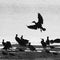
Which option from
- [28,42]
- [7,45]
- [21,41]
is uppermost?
[21,41]

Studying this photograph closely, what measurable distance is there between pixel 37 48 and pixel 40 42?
2.59ft

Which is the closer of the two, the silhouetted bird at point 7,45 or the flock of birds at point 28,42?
the flock of birds at point 28,42

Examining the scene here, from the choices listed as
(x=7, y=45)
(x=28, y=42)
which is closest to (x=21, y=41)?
(x=28, y=42)

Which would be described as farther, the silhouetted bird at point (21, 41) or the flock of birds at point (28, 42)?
the silhouetted bird at point (21, 41)

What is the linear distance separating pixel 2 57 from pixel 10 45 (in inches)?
79.3

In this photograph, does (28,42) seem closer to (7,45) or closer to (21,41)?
(21,41)

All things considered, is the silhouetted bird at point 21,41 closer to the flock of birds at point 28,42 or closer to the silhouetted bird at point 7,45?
the flock of birds at point 28,42

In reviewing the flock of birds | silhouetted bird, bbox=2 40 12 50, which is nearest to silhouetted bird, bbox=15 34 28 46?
the flock of birds

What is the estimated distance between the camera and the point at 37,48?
104125 millimetres

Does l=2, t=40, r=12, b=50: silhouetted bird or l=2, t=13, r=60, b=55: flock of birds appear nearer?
l=2, t=13, r=60, b=55: flock of birds

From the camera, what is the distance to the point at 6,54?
101875 millimetres

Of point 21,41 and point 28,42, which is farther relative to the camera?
point 21,41

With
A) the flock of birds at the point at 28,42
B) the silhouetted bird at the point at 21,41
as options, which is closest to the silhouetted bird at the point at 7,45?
the flock of birds at the point at 28,42

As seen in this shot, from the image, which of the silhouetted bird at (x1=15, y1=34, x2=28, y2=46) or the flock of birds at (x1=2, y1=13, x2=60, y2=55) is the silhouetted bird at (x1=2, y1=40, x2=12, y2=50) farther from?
the silhouetted bird at (x1=15, y1=34, x2=28, y2=46)
